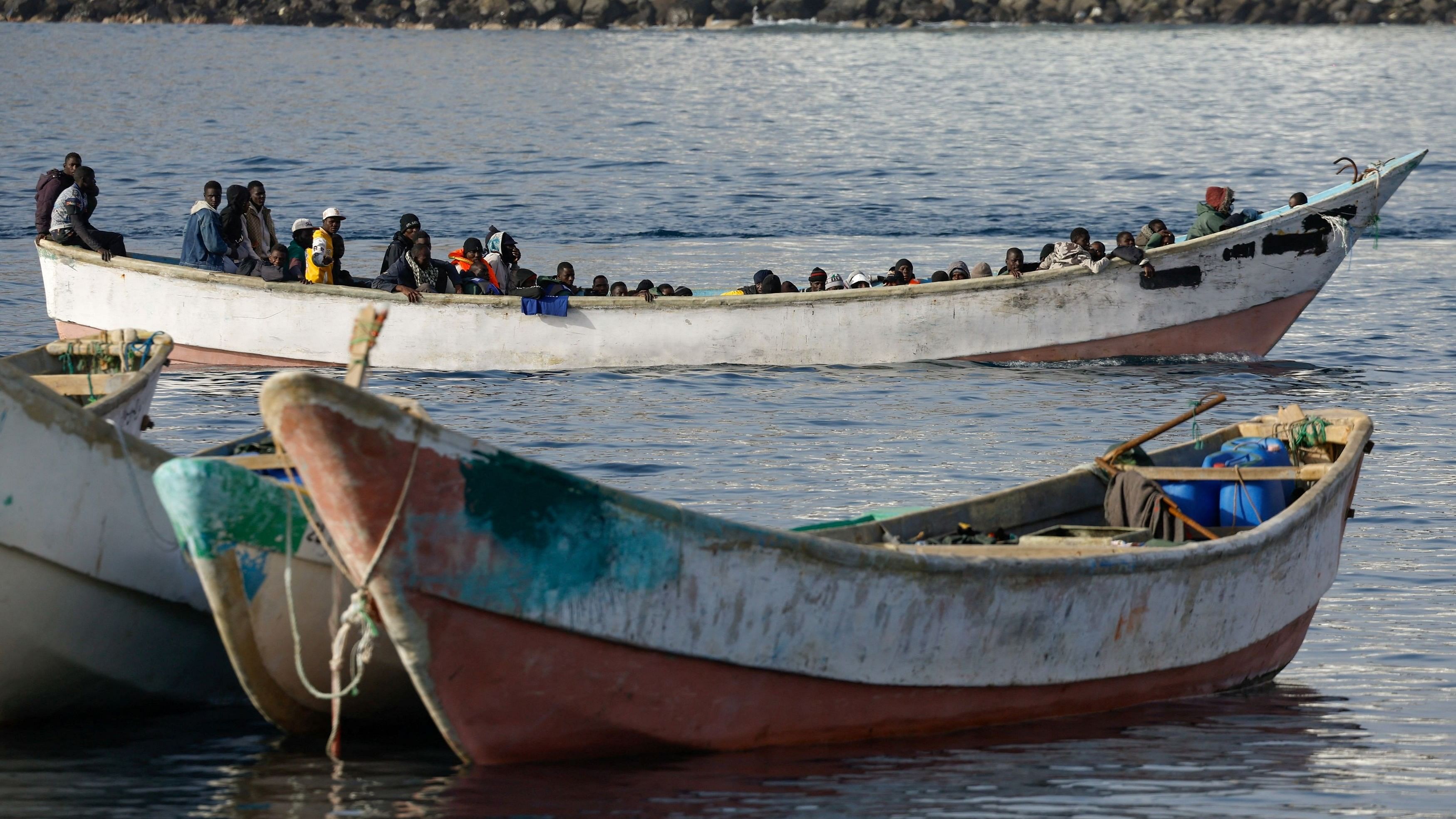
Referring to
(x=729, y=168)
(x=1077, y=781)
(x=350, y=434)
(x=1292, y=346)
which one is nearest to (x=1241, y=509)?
(x=1077, y=781)

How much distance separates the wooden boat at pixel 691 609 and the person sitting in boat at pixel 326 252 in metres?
10.3

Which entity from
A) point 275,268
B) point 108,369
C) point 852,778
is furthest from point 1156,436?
point 275,268

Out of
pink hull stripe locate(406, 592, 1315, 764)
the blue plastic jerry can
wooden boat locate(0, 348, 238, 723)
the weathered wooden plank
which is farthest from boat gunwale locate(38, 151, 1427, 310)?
pink hull stripe locate(406, 592, 1315, 764)

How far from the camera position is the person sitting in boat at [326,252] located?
1862cm

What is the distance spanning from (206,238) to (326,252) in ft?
4.10

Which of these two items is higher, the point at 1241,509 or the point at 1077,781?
the point at 1241,509

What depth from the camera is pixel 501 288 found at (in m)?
19.3

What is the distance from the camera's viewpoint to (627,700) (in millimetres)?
8102

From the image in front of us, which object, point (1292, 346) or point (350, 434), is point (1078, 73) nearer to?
point (1292, 346)

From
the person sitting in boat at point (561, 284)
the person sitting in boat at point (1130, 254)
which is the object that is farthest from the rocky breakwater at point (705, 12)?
the person sitting in boat at point (1130, 254)

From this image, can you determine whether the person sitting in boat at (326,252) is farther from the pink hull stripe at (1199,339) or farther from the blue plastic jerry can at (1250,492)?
the blue plastic jerry can at (1250,492)

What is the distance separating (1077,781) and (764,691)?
155 cm

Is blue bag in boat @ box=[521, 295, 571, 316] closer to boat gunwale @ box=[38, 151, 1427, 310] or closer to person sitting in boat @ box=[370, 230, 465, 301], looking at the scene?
boat gunwale @ box=[38, 151, 1427, 310]

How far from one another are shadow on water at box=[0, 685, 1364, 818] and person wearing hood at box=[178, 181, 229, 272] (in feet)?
32.8
